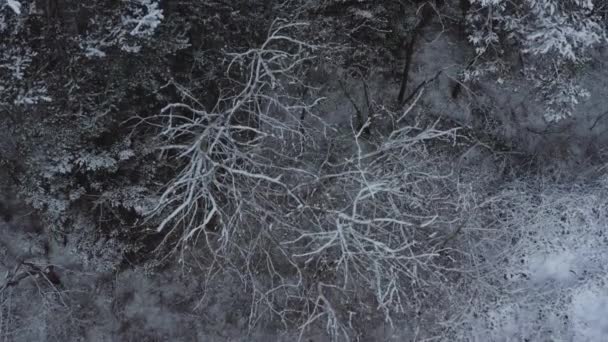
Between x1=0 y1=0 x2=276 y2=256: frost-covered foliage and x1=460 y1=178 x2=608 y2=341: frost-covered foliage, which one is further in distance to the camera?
x1=460 y1=178 x2=608 y2=341: frost-covered foliage

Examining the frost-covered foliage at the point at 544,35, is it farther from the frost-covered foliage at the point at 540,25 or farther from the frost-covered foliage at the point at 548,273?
the frost-covered foliage at the point at 548,273

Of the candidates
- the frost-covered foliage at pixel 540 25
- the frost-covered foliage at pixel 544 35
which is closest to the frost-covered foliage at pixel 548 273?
the frost-covered foliage at pixel 544 35

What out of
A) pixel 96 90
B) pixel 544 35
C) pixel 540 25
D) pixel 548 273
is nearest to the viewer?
pixel 96 90

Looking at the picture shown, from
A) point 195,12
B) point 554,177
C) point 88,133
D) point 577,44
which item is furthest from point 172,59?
point 554,177

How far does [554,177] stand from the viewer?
10094 millimetres

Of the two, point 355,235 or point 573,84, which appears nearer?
point 355,235

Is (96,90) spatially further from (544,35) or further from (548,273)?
(548,273)

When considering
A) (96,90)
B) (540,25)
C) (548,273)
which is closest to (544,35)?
(540,25)

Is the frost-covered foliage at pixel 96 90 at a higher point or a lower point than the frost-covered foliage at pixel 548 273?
A: higher

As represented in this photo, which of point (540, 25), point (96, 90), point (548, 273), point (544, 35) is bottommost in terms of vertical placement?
point (548, 273)

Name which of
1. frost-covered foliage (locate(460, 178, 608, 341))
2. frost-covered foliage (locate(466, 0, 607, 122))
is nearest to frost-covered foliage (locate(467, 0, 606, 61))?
frost-covered foliage (locate(466, 0, 607, 122))

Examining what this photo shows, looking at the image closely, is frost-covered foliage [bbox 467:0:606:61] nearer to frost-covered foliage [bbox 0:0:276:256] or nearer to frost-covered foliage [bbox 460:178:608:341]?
frost-covered foliage [bbox 460:178:608:341]

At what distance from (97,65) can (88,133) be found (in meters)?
0.97

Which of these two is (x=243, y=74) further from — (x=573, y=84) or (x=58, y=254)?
(x=573, y=84)
